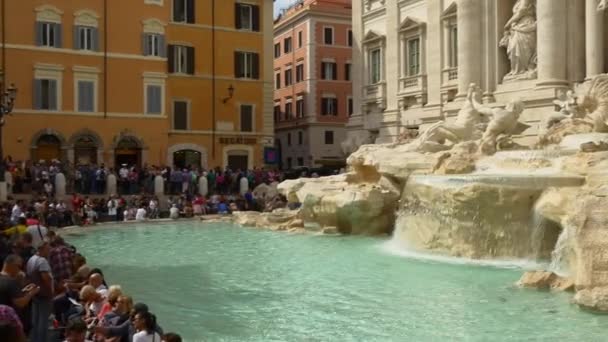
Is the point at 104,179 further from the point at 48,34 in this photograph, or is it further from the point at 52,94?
the point at 48,34

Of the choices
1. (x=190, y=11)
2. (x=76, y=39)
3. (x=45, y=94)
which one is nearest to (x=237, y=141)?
(x=190, y=11)

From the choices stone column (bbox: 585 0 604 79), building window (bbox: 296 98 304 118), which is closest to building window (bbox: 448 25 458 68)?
stone column (bbox: 585 0 604 79)

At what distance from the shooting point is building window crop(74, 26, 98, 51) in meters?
32.2

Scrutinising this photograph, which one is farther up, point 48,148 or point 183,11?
point 183,11

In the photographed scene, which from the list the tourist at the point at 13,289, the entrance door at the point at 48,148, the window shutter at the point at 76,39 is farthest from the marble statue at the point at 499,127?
the window shutter at the point at 76,39

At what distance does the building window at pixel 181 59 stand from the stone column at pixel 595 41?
67.5 ft

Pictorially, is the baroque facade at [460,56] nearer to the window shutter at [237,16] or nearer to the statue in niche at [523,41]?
the statue in niche at [523,41]

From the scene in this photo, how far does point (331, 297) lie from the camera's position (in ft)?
34.3

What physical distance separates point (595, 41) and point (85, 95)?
21.5m

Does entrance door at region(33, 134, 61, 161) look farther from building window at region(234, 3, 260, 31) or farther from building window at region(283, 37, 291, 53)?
building window at region(283, 37, 291, 53)

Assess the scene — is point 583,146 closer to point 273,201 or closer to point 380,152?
point 380,152

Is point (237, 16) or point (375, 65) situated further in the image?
point (237, 16)

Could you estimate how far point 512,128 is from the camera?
18.4 metres

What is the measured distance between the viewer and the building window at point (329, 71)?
4650 cm
